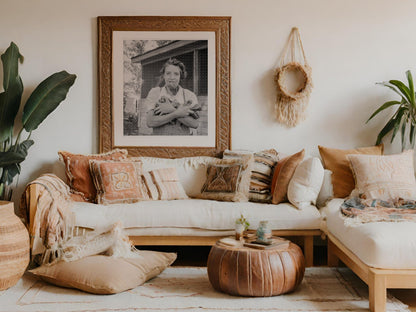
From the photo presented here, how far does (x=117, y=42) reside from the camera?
475 centimetres

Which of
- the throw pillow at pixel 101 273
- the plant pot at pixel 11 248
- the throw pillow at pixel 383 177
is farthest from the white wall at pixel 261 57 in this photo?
the throw pillow at pixel 101 273

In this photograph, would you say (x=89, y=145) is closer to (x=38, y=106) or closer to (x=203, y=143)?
(x=38, y=106)

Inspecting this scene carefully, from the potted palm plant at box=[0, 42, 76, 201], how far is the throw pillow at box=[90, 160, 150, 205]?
2.18ft

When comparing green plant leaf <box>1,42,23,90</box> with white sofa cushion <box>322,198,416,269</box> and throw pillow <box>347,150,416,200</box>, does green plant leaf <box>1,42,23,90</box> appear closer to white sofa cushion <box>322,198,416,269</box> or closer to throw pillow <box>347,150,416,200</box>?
throw pillow <box>347,150,416,200</box>

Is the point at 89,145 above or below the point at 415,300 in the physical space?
above

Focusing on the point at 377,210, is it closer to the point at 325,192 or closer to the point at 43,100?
the point at 325,192

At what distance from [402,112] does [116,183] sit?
2.62 metres

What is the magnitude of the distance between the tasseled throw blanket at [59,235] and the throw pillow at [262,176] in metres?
1.16

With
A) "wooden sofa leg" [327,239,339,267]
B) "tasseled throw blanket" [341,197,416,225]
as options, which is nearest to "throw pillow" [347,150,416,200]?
"tasseled throw blanket" [341,197,416,225]

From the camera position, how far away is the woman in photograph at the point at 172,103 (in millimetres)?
4766

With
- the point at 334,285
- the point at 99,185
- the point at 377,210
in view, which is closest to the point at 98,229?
the point at 99,185

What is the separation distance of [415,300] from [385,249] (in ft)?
1.96

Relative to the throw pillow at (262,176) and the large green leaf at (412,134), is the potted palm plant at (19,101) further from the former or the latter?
the large green leaf at (412,134)

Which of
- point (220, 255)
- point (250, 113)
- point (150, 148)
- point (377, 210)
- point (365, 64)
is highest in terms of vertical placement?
→ point (365, 64)
